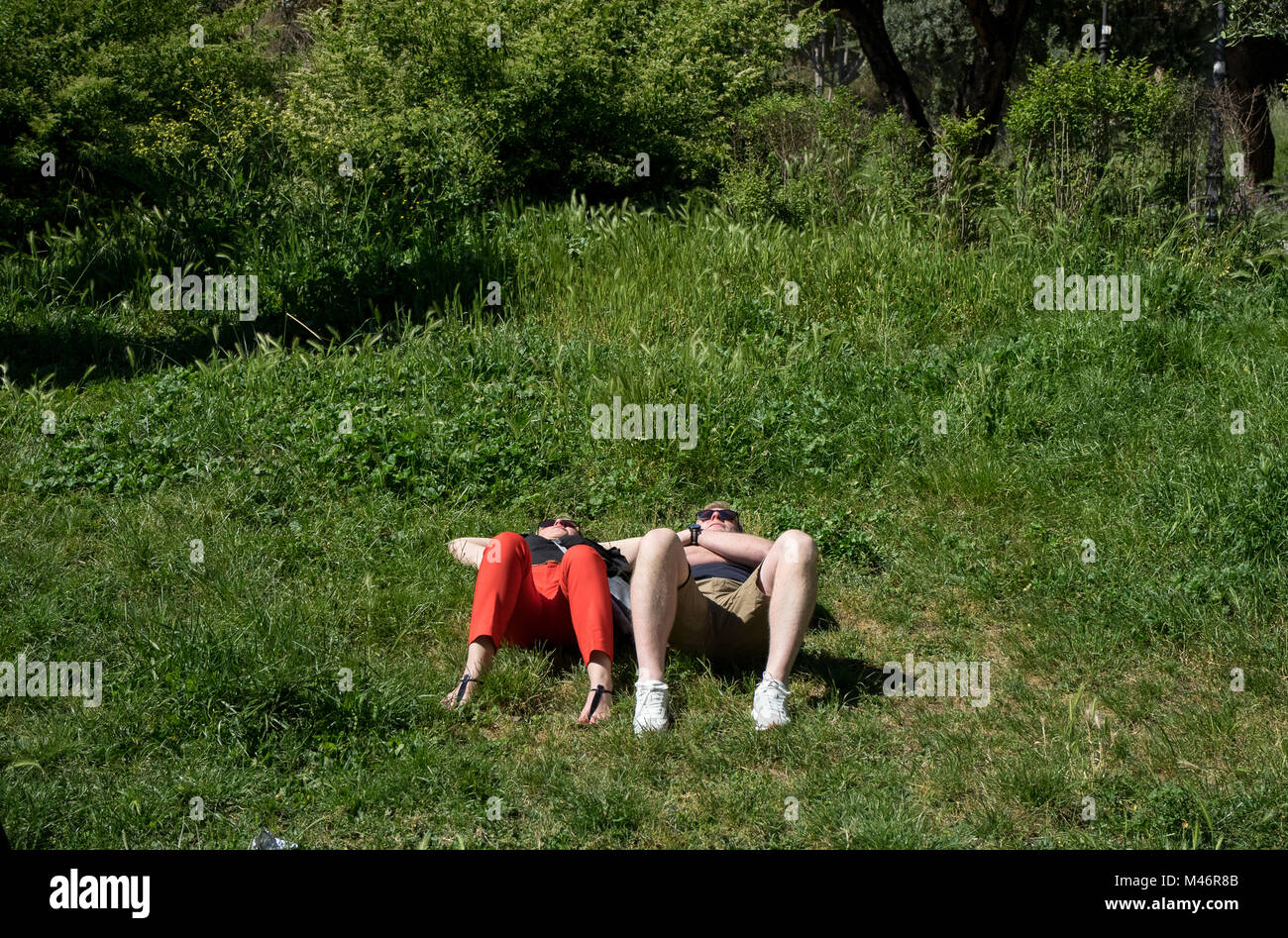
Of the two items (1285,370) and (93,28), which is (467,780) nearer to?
(1285,370)

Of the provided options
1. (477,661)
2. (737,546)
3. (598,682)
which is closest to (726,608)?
(737,546)

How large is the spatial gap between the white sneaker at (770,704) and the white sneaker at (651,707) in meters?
0.32

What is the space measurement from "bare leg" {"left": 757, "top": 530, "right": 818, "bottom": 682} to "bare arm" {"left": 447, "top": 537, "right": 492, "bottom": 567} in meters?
1.19

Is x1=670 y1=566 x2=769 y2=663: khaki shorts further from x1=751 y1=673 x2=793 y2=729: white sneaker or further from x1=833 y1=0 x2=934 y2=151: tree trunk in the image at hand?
x1=833 y1=0 x2=934 y2=151: tree trunk

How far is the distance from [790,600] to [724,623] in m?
0.40

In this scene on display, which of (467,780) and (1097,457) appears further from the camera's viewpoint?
(1097,457)

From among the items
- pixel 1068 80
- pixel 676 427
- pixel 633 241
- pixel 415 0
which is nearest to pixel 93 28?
pixel 415 0

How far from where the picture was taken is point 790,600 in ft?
14.0

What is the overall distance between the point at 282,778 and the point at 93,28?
791cm

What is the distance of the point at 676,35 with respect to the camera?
11266mm

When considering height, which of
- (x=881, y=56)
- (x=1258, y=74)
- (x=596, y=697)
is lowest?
(x=596, y=697)

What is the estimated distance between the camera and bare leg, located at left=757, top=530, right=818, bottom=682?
4.23m

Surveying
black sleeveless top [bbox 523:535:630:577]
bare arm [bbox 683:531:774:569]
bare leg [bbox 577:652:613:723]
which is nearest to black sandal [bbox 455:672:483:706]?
bare leg [bbox 577:652:613:723]

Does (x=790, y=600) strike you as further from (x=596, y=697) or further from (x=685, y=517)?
(x=685, y=517)
